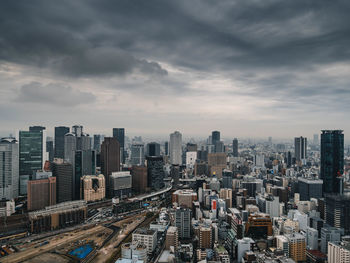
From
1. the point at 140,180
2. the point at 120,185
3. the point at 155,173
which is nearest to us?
the point at 120,185

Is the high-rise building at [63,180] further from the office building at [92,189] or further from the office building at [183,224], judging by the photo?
the office building at [183,224]

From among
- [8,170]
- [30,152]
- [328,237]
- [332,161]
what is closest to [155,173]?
[30,152]

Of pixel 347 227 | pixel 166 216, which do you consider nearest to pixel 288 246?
pixel 347 227

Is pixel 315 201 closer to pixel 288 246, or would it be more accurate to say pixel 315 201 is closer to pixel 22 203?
pixel 288 246

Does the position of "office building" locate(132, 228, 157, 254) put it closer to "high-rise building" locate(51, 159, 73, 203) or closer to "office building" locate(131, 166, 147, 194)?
"high-rise building" locate(51, 159, 73, 203)

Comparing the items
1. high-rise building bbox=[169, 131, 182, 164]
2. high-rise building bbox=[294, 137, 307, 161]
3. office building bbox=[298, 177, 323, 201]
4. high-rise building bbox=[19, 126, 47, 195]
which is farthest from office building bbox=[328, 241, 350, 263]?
high-rise building bbox=[294, 137, 307, 161]

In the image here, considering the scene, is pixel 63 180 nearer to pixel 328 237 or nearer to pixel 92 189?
pixel 92 189

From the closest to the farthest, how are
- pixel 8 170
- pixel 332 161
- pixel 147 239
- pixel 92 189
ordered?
1. pixel 147 239
2. pixel 8 170
3. pixel 92 189
4. pixel 332 161
